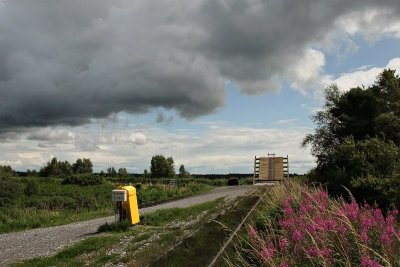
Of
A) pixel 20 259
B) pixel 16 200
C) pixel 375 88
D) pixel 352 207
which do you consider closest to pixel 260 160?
pixel 375 88

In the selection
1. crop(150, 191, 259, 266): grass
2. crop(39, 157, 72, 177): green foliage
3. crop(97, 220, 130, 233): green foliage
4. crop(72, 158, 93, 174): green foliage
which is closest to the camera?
crop(150, 191, 259, 266): grass

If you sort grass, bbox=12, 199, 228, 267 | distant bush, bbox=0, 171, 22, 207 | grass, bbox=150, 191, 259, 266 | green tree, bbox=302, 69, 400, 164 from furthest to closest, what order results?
distant bush, bbox=0, 171, 22, 207, green tree, bbox=302, 69, 400, 164, grass, bbox=12, 199, 228, 267, grass, bbox=150, 191, 259, 266

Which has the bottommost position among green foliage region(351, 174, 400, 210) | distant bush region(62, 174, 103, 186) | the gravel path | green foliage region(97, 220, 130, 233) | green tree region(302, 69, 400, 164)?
the gravel path

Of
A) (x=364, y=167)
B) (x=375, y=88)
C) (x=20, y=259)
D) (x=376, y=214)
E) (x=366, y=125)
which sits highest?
(x=375, y=88)

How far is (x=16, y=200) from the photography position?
4212 centimetres

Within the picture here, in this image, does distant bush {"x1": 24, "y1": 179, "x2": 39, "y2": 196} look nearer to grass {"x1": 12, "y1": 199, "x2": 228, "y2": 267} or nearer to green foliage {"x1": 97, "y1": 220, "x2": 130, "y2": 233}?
green foliage {"x1": 97, "y1": 220, "x2": 130, "y2": 233}

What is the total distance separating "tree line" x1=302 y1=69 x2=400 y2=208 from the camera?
18.9 metres

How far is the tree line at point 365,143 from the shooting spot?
18906 mm

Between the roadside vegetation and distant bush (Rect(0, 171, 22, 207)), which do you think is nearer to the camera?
the roadside vegetation

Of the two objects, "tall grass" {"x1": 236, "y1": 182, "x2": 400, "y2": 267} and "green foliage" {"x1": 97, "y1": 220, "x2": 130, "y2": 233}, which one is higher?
"tall grass" {"x1": 236, "y1": 182, "x2": 400, "y2": 267}

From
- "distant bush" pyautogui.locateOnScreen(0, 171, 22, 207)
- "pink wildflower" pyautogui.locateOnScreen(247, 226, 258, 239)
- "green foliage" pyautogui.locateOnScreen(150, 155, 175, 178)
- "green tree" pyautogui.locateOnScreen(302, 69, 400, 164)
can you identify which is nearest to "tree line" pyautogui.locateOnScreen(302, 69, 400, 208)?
"green tree" pyautogui.locateOnScreen(302, 69, 400, 164)

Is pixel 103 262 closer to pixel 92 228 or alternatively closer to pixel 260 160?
pixel 92 228

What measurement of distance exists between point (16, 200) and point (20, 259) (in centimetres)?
3010

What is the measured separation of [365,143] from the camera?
2306 centimetres
